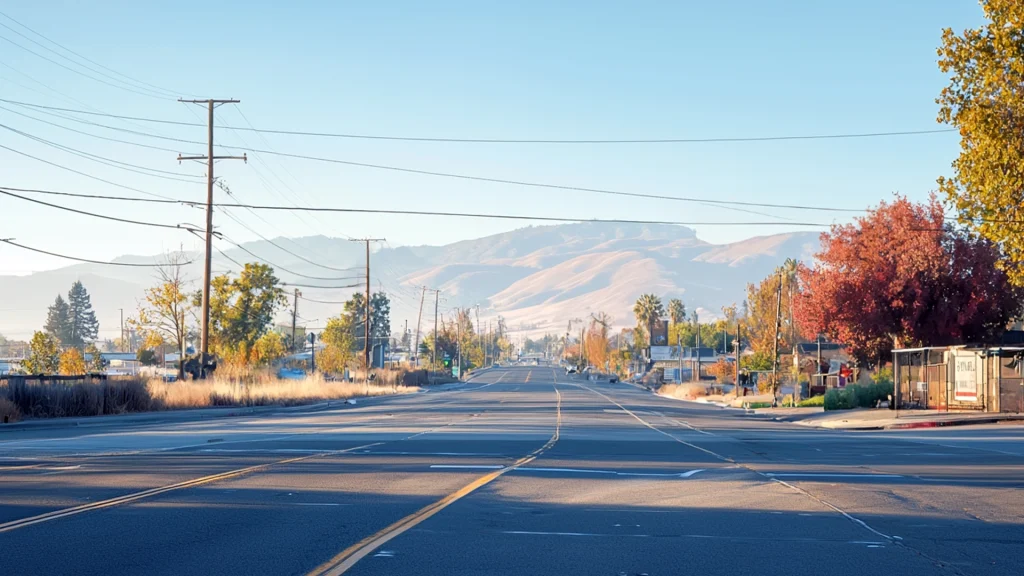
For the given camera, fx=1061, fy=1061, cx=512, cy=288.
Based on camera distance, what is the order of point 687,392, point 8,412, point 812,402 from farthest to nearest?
point 687,392, point 812,402, point 8,412

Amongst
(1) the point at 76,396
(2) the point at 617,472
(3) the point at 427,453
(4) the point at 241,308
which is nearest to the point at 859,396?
(3) the point at 427,453

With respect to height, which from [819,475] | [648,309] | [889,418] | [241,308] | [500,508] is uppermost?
[648,309]

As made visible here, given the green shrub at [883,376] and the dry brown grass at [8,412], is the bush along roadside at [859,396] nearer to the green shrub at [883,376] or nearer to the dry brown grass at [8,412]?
the green shrub at [883,376]

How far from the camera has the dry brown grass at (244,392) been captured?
44688 millimetres

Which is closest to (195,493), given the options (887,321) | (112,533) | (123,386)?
(112,533)

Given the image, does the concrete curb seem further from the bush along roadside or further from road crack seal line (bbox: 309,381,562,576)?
road crack seal line (bbox: 309,381,562,576)

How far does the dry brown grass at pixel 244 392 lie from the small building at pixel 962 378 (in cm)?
2900

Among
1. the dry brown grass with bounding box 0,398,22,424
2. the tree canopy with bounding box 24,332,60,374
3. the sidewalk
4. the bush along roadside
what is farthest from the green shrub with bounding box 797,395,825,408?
the tree canopy with bounding box 24,332,60,374

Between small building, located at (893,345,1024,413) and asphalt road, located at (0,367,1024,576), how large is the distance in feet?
48.6

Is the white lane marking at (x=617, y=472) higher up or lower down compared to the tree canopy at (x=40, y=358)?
lower down

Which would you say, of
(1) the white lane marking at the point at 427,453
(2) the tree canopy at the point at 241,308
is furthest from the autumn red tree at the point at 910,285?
(2) the tree canopy at the point at 241,308

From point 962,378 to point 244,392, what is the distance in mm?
31718

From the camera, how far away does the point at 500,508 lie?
43.6ft

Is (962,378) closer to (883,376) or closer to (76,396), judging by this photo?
(883,376)
